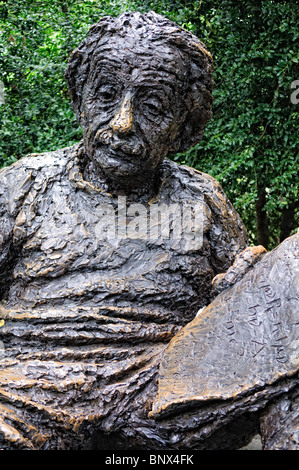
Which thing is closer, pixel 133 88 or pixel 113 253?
pixel 133 88

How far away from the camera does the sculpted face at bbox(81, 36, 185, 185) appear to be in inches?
112

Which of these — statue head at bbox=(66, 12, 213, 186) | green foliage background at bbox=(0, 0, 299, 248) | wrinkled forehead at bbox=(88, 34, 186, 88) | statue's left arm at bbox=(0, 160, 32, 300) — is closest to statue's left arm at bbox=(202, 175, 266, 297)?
statue head at bbox=(66, 12, 213, 186)

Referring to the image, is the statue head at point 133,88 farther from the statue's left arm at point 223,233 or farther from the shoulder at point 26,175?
the statue's left arm at point 223,233

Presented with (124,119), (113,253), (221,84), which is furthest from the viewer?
(221,84)

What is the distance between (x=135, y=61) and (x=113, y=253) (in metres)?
0.82

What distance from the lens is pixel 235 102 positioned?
18.2 ft

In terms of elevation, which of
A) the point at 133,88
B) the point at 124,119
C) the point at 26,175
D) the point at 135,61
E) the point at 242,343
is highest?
the point at 135,61

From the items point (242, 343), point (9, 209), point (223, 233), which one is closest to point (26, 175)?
point (9, 209)

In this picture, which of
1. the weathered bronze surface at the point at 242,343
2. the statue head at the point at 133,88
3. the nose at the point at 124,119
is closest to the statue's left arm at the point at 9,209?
the statue head at the point at 133,88

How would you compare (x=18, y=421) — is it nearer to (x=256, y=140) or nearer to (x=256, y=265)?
(x=256, y=265)

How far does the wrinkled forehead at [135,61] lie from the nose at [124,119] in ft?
0.28

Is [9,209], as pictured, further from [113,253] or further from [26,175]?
[113,253]

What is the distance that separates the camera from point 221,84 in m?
5.52
